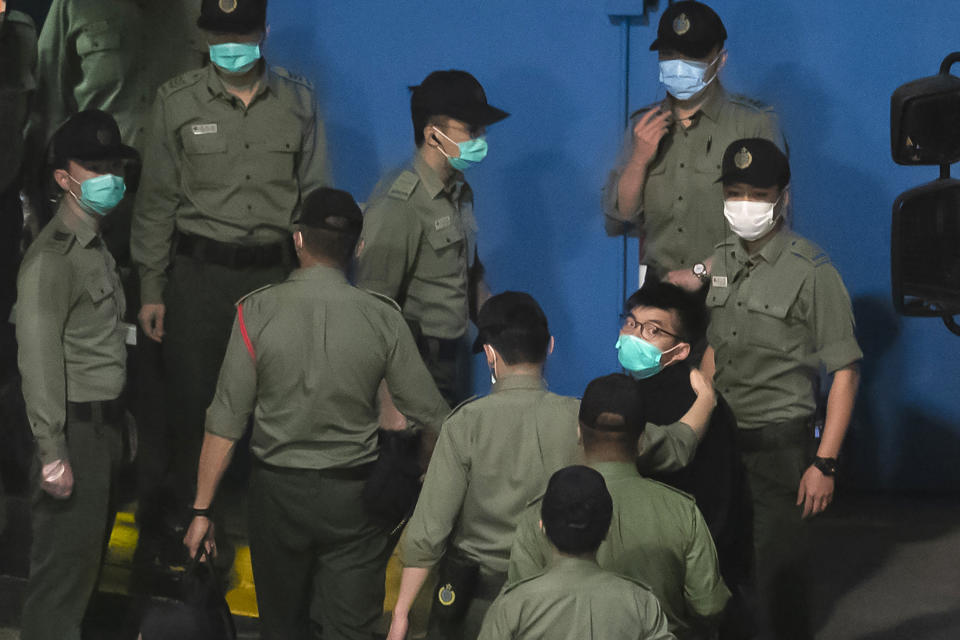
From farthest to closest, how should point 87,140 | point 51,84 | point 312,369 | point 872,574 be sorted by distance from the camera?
point 51,84 → point 872,574 → point 87,140 → point 312,369

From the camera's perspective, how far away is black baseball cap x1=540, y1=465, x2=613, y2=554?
2.90 meters

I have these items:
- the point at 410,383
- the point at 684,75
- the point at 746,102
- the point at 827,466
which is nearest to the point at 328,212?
the point at 410,383

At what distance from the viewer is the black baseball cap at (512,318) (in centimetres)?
355

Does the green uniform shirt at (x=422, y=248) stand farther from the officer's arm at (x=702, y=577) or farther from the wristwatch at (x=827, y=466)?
the officer's arm at (x=702, y=577)

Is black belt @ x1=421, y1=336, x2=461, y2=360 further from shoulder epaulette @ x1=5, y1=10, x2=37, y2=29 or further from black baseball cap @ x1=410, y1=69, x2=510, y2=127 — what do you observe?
shoulder epaulette @ x1=5, y1=10, x2=37, y2=29

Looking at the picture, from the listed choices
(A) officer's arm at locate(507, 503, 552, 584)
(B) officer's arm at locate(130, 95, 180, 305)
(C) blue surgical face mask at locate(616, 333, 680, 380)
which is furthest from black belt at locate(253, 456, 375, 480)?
(B) officer's arm at locate(130, 95, 180, 305)

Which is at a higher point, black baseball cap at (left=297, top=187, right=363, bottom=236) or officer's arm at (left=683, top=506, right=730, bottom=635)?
black baseball cap at (left=297, top=187, right=363, bottom=236)

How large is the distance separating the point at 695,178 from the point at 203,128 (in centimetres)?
177

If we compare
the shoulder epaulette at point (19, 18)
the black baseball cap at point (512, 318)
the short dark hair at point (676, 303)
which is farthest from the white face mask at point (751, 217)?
the shoulder epaulette at point (19, 18)

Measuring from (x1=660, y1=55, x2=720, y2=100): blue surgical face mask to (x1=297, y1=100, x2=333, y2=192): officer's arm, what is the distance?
1.26 metres

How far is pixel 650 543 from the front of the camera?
321 cm

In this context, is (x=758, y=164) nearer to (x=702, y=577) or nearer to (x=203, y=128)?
(x=702, y=577)

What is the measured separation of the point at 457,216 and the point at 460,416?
1.57 metres

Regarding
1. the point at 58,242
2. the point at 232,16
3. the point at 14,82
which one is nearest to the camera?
the point at 58,242
